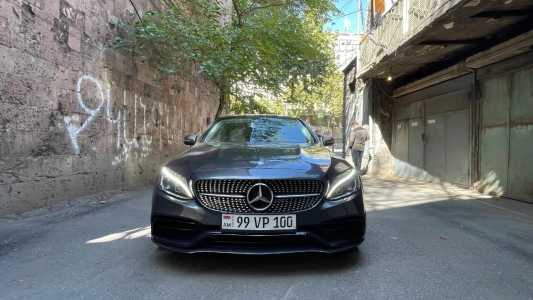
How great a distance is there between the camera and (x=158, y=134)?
10781mm

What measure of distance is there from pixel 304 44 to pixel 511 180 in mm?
7080

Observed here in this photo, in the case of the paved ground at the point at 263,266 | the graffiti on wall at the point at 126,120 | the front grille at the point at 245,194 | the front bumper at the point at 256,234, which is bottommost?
the paved ground at the point at 263,266

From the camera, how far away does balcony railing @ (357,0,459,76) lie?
24.0 feet

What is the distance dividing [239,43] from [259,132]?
6.15 metres

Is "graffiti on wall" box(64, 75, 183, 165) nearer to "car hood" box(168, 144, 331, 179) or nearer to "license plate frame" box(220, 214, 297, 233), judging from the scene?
"car hood" box(168, 144, 331, 179)

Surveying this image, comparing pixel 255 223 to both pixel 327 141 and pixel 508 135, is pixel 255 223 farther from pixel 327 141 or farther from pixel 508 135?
pixel 508 135

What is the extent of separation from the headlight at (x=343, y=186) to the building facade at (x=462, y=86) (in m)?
4.17

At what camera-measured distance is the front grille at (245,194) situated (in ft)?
10.9

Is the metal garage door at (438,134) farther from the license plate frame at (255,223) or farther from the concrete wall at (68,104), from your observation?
the license plate frame at (255,223)

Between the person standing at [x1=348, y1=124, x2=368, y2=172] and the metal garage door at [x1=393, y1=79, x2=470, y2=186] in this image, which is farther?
the person standing at [x1=348, y1=124, x2=368, y2=172]

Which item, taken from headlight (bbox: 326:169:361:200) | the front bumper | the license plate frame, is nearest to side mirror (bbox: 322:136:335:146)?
headlight (bbox: 326:169:361:200)

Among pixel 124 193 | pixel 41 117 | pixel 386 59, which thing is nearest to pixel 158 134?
pixel 124 193

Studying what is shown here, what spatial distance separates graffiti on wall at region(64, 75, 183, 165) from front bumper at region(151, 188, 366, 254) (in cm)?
405

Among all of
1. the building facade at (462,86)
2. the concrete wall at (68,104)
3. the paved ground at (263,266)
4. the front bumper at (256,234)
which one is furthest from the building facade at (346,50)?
the front bumper at (256,234)
